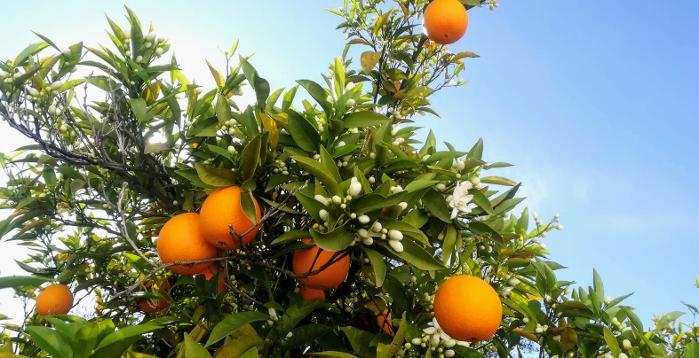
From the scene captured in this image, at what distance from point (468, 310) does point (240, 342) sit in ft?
2.47

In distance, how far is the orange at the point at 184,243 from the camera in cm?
180

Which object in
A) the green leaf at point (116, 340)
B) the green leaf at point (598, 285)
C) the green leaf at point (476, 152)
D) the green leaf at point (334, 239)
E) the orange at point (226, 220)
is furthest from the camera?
the green leaf at point (598, 285)

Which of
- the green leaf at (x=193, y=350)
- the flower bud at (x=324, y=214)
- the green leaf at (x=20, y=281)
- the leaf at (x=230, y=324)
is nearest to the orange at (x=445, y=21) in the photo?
the flower bud at (x=324, y=214)

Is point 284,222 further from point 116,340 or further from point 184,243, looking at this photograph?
point 116,340

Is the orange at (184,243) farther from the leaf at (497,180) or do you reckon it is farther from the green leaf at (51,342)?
the leaf at (497,180)

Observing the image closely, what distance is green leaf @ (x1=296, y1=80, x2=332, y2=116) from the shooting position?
6.35 feet

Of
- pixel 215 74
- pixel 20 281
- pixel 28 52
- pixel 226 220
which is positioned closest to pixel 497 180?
pixel 226 220

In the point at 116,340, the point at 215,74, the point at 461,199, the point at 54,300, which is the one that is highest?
the point at 215,74

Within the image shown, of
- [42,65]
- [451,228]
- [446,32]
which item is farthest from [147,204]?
[446,32]

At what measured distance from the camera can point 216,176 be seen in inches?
72.4

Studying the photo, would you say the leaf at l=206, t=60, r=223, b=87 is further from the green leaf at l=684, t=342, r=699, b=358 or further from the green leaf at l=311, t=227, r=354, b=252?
the green leaf at l=684, t=342, r=699, b=358

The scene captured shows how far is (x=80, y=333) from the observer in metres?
1.05

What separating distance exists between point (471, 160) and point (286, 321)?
0.86 metres

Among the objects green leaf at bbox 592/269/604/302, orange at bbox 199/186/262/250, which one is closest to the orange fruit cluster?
orange at bbox 199/186/262/250
